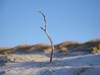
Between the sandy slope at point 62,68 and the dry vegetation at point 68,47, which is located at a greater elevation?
the dry vegetation at point 68,47

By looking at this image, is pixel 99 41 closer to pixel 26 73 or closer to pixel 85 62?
pixel 85 62

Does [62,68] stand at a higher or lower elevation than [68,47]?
lower

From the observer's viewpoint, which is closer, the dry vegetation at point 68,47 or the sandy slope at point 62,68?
the sandy slope at point 62,68

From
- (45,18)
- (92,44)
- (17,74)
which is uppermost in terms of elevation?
(45,18)

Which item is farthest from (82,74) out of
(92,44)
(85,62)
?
(92,44)

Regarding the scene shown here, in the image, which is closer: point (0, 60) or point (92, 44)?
point (0, 60)

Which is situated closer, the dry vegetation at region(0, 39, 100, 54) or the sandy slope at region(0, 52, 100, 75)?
the sandy slope at region(0, 52, 100, 75)

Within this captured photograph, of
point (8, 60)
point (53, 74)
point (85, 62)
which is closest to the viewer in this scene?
point (53, 74)

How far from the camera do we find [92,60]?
478 inches

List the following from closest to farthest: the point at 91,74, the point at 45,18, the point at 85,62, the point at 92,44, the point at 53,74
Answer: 1. the point at 91,74
2. the point at 53,74
3. the point at 85,62
4. the point at 45,18
5. the point at 92,44

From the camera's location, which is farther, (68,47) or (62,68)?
(68,47)

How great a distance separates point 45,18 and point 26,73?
372 cm

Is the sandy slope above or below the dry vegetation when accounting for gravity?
below

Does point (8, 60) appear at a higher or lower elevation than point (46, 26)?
lower
